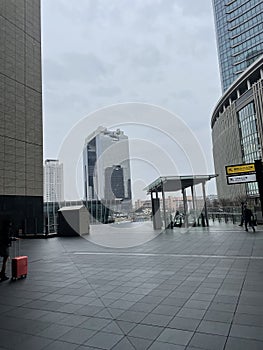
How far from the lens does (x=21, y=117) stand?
871 inches

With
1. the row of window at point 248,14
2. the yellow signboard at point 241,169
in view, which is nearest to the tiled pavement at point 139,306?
the yellow signboard at point 241,169

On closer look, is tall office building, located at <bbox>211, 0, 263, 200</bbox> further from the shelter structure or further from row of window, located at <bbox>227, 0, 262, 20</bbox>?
the shelter structure

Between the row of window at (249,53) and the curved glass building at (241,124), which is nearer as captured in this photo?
the curved glass building at (241,124)

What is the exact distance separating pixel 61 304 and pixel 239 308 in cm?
294

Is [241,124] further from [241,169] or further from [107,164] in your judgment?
[241,169]

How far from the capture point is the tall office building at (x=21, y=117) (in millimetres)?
20562

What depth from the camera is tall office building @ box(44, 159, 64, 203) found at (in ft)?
77.6

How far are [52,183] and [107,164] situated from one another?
625 centimetres

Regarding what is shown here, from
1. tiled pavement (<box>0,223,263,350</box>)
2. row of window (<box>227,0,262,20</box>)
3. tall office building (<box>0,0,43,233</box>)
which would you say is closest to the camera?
tiled pavement (<box>0,223,263,350</box>)

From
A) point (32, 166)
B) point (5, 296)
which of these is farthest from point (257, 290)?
point (32, 166)

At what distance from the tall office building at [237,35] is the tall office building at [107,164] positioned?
81760 mm

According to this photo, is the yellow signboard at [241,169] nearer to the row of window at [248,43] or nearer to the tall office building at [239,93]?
the tall office building at [239,93]

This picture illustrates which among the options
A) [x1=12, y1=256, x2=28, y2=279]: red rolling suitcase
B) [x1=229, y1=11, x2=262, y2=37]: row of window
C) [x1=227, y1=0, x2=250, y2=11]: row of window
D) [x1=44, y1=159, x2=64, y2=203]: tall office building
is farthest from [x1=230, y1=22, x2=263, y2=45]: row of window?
[x1=12, y1=256, x2=28, y2=279]: red rolling suitcase

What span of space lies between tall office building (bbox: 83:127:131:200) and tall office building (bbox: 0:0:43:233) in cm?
490
